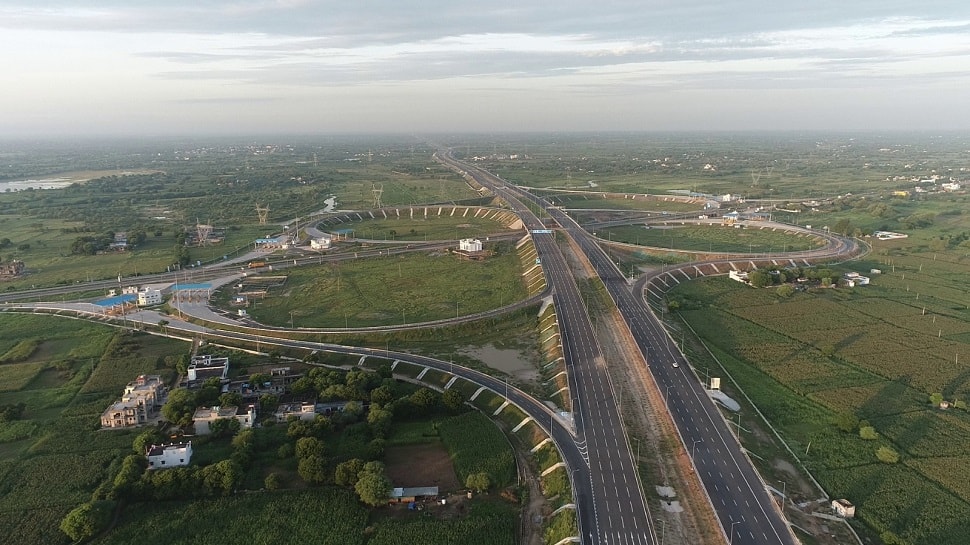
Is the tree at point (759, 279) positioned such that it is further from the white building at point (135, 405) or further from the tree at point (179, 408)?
the white building at point (135, 405)

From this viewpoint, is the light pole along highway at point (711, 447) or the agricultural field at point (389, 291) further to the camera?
the agricultural field at point (389, 291)

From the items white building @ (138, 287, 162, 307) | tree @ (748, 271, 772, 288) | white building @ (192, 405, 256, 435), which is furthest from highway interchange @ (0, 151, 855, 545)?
tree @ (748, 271, 772, 288)

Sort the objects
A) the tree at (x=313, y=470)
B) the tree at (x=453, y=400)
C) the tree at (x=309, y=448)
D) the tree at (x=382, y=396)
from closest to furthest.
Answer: the tree at (x=313, y=470) < the tree at (x=309, y=448) < the tree at (x=453, y=400) < the tree at (x=382, y=396)

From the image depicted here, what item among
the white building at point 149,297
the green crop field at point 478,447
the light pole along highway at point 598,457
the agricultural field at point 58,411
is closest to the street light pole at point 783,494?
the light pole along highway at point 598,457

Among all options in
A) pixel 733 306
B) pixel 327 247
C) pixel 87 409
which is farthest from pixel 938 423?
pixel 327 247

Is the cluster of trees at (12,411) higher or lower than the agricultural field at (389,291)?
lower

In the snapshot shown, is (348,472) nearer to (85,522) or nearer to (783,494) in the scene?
(85,522)

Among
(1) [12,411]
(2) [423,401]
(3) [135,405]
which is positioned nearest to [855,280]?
(2) [423,401]
